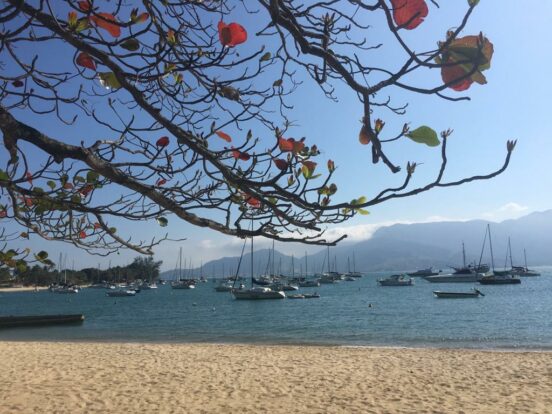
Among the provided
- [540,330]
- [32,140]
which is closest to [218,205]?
[32,140]

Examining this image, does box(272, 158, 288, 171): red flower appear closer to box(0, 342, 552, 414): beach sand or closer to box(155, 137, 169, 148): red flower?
box(155, 137, 169, 148): red flower

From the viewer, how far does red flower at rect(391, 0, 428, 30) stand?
1.05 meters

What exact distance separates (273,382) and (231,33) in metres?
8.45

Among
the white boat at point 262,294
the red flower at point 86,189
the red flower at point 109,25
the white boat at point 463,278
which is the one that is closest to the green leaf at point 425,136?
the red flower at point 109,25

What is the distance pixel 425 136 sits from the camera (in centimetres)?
108

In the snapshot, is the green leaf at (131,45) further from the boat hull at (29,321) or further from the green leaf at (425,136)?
the boat hull at (29,321)

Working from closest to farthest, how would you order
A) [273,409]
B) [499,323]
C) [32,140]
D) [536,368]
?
[32,140] → [273,409] → [536,368] → [499,323]

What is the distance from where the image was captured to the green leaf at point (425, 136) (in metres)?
1.07

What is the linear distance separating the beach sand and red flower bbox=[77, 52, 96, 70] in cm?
611

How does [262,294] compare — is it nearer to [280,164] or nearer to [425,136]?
[280,164]

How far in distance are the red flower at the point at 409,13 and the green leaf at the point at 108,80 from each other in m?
1.29

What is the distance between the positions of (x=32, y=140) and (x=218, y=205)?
0.78 meters

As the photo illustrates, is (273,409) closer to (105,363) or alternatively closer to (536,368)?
(105,363)

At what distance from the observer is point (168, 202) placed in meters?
1.86
